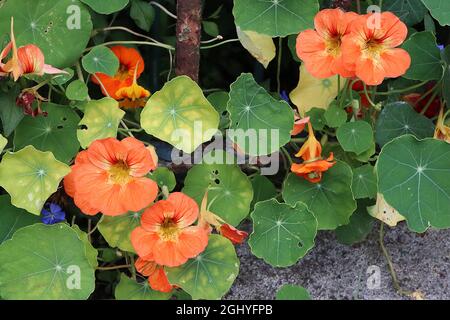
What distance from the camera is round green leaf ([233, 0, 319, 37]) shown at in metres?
1.58

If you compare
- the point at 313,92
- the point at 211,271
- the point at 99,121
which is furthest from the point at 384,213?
the point at 99,121

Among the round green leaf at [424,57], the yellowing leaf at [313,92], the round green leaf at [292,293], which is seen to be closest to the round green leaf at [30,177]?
the round green leaf at [292,293]

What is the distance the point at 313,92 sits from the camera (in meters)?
1.79

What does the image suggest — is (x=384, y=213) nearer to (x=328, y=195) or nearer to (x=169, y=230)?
(x=328, y=195)

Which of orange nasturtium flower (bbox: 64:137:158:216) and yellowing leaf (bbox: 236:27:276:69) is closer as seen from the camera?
orange nasturtium flower (bbox: 64:137:158:216)

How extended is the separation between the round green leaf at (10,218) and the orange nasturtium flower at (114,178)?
22 centimetres

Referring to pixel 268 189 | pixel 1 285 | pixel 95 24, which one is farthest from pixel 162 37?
pixel 1 285

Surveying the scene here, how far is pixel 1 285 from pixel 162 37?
0.85 m

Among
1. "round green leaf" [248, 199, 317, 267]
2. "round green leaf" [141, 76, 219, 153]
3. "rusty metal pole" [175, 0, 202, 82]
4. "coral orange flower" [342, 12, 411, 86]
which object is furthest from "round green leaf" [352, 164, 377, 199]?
"rusty metal pole" [175, 0, 202, 82]

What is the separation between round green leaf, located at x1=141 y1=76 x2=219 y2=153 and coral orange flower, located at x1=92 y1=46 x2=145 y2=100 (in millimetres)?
245

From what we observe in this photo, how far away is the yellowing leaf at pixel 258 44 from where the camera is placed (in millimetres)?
1705

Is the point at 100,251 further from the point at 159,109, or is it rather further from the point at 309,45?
the point at 309,45

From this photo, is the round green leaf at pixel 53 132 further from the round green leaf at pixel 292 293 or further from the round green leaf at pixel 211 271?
the round green leaf at pixel 292 293

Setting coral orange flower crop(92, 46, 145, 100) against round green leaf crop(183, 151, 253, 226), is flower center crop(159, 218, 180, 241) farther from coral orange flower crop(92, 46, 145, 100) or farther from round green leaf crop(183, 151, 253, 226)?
coral orange flower crop(92, 46, 145, 100)
